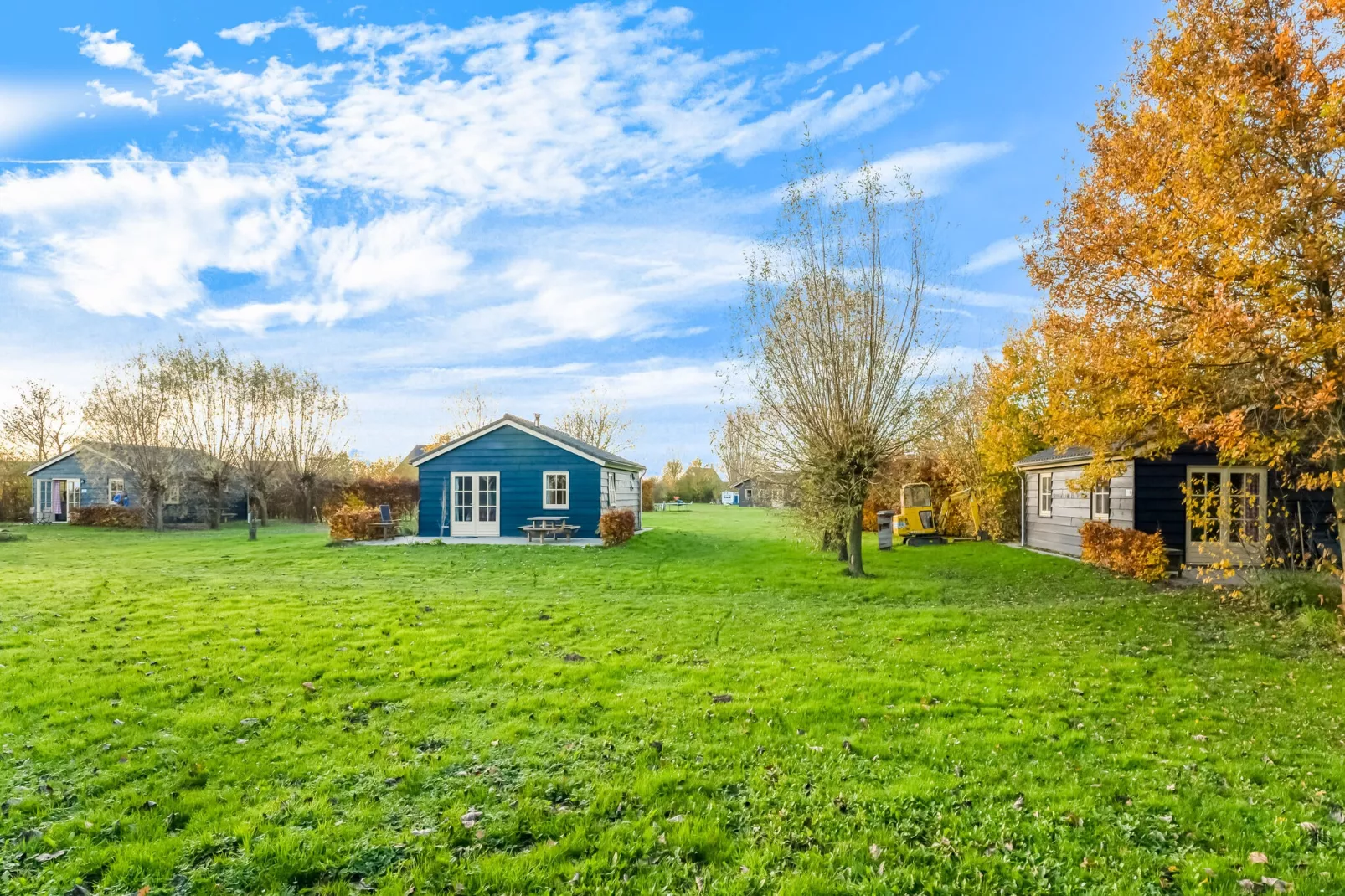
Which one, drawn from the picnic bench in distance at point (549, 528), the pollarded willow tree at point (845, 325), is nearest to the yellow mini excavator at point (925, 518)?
the pollarded willow tree at point (845, 325)

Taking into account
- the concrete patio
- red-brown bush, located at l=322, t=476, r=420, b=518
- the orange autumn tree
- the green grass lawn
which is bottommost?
the concrete patio

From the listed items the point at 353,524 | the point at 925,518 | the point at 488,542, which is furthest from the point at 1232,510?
the point at 353,524

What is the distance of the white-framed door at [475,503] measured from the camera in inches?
919

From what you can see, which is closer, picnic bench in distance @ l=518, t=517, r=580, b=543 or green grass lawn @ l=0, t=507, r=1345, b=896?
green grass lawn @ l=0, t=507, r=1345, b=896

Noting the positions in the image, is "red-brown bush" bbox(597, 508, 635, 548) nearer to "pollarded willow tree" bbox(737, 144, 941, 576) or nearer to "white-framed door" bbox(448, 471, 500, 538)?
"white-framed door" bbox(448, 471, 500, 538)

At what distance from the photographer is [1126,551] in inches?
588

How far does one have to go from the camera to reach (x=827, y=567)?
16609 mm

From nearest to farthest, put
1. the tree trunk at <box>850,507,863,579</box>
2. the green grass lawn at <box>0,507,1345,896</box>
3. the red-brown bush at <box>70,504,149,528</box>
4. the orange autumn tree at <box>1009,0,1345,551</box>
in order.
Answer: the green grass lawn at <box>0,507,1345,896</box> → the orange autumn tree at <box>1009,0,1345,551</box> → the tree trunk at <box>850,507,863,579</box> → the red-brown bush at <box>70,504,149,528</box>

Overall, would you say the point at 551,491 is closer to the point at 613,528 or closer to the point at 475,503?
the point at 475,503

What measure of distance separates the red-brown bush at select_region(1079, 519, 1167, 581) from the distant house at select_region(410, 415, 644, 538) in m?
14.3

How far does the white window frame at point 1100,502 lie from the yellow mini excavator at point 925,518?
6279 mm

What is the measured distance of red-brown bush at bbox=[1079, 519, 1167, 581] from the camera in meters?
14.3

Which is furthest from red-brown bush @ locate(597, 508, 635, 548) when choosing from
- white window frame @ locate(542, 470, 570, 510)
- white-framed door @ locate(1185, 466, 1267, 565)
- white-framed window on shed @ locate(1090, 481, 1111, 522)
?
white-framed door @ locate(1185, 466, 1267, 565)

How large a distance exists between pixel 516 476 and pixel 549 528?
2.47 meters
